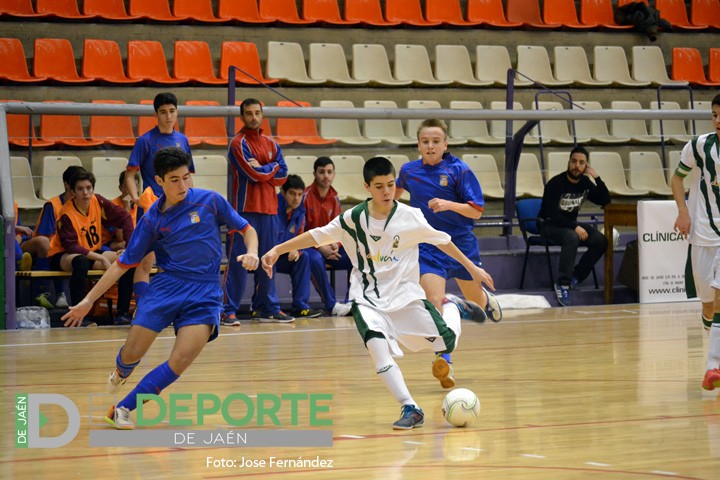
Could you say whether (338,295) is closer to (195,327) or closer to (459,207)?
(459,207)

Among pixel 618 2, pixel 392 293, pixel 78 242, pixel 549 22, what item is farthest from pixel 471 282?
pixel 618 2

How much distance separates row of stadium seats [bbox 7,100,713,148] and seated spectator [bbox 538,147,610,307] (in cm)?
62

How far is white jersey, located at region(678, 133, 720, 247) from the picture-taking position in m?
7.41

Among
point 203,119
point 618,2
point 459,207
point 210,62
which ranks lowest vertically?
point 459,207

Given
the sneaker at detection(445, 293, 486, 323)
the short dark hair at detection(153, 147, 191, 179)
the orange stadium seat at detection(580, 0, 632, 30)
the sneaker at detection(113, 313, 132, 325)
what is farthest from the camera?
the orange stadium seat at detection(580, 0, 632, 30)

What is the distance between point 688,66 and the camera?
58.4 feet

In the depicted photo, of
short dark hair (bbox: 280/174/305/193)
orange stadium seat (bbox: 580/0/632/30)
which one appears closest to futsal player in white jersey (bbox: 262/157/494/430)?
short dark hair (bbox: 280/174/305/193)

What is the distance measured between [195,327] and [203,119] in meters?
7.72

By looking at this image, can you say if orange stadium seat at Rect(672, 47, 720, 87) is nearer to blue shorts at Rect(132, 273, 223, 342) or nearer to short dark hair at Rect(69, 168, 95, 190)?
short dark hair at Rect(69, 168, 95, 190)

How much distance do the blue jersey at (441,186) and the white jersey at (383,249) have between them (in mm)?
1923

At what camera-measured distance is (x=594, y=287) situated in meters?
13.5

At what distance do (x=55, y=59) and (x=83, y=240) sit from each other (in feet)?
14.4

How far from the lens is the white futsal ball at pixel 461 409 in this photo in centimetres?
564

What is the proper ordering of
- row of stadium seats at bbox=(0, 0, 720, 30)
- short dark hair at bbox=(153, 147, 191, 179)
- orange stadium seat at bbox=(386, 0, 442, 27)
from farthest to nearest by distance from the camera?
orange stadium seat at bbox=(386, 0, 442, 27) → row of stadium seats at bbox=(0, 0, 720, 30) → short dark hair at bbox=(153, 147, 191, 179)
